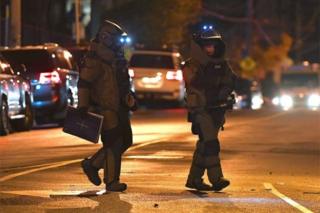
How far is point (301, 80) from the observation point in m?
46.4

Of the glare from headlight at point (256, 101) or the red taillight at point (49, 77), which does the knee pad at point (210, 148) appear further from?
the glare from headlight at point (256, 101)

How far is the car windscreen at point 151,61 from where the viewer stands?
3003 centimetres

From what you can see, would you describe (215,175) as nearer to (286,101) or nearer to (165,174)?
(165,174)

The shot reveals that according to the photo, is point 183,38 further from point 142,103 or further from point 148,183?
point 148,183

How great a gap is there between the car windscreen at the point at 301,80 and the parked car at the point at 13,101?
27.2 m

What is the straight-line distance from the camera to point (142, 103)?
31172 millimetres

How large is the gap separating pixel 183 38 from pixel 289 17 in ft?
102

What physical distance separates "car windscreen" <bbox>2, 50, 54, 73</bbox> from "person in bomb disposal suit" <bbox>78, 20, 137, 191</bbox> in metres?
10.7

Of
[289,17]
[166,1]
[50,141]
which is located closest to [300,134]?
[50,141]

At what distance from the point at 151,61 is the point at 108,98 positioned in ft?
66.5

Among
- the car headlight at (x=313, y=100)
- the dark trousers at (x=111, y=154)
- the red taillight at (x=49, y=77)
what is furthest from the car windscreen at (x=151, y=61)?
the dark trousers at (x=111, y=154)

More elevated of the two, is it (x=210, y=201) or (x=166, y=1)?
(x=166, y=1)

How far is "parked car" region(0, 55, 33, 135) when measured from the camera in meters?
18.5

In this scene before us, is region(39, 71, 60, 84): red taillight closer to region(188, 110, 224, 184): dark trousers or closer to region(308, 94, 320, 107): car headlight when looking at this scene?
region(188, 110, 224, 184): dark trousers
